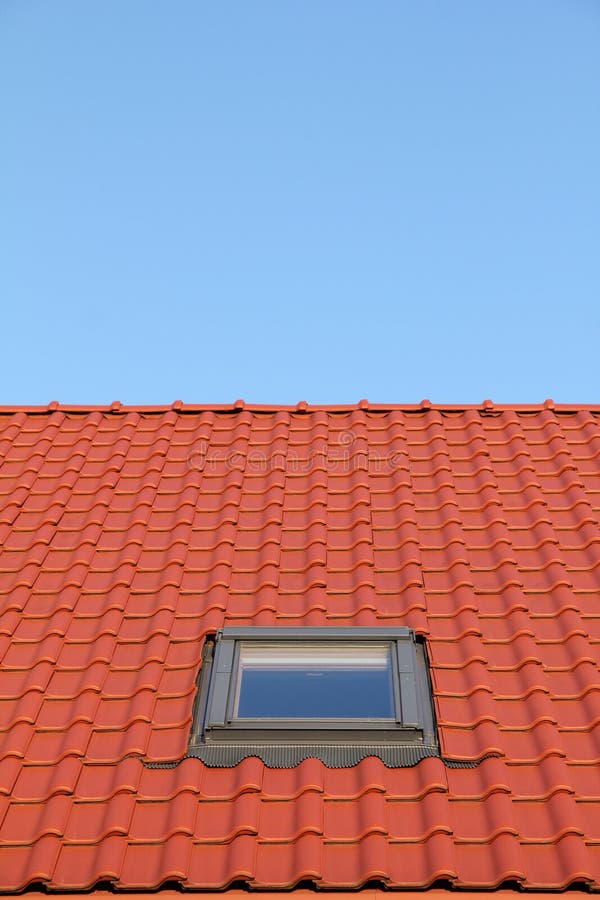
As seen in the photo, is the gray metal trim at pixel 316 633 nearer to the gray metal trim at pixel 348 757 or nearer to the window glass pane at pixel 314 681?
the window glass pane at pixel 314 681

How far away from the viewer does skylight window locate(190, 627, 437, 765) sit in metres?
4.23

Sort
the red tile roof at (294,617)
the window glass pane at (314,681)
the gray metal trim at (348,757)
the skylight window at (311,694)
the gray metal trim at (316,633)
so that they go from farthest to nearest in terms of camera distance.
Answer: the gray metal trim at (316,633), the window glass pane at (314,681), the skylight window at (311,694), the gray metal trim at (348,757), the red tile roof at (294,617)

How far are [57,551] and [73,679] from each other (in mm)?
1203

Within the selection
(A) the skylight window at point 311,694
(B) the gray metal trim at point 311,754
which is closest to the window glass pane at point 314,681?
(A) the skylight window at point 311,694

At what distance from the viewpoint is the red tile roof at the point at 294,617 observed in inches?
147

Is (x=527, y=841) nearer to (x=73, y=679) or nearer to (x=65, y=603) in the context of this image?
(x=73, y=679)

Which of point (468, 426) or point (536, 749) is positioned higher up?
point (468, 426)

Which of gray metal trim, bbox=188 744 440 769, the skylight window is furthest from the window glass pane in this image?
gray metal trim, bbox=188 744 440 769

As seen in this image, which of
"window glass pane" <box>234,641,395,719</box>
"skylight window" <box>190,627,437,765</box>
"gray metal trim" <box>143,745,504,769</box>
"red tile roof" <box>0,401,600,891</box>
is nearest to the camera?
"red tile roof" <box>0,401,600,891</box>

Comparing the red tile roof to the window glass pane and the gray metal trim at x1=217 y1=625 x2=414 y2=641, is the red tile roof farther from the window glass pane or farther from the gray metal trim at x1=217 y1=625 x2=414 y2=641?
the window glass pane

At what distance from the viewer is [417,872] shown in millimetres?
Answer: 3578

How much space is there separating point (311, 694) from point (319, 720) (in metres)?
0.20

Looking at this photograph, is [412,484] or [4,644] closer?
[4,644]

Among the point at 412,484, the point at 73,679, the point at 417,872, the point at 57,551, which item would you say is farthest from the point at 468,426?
the point at 417,872
